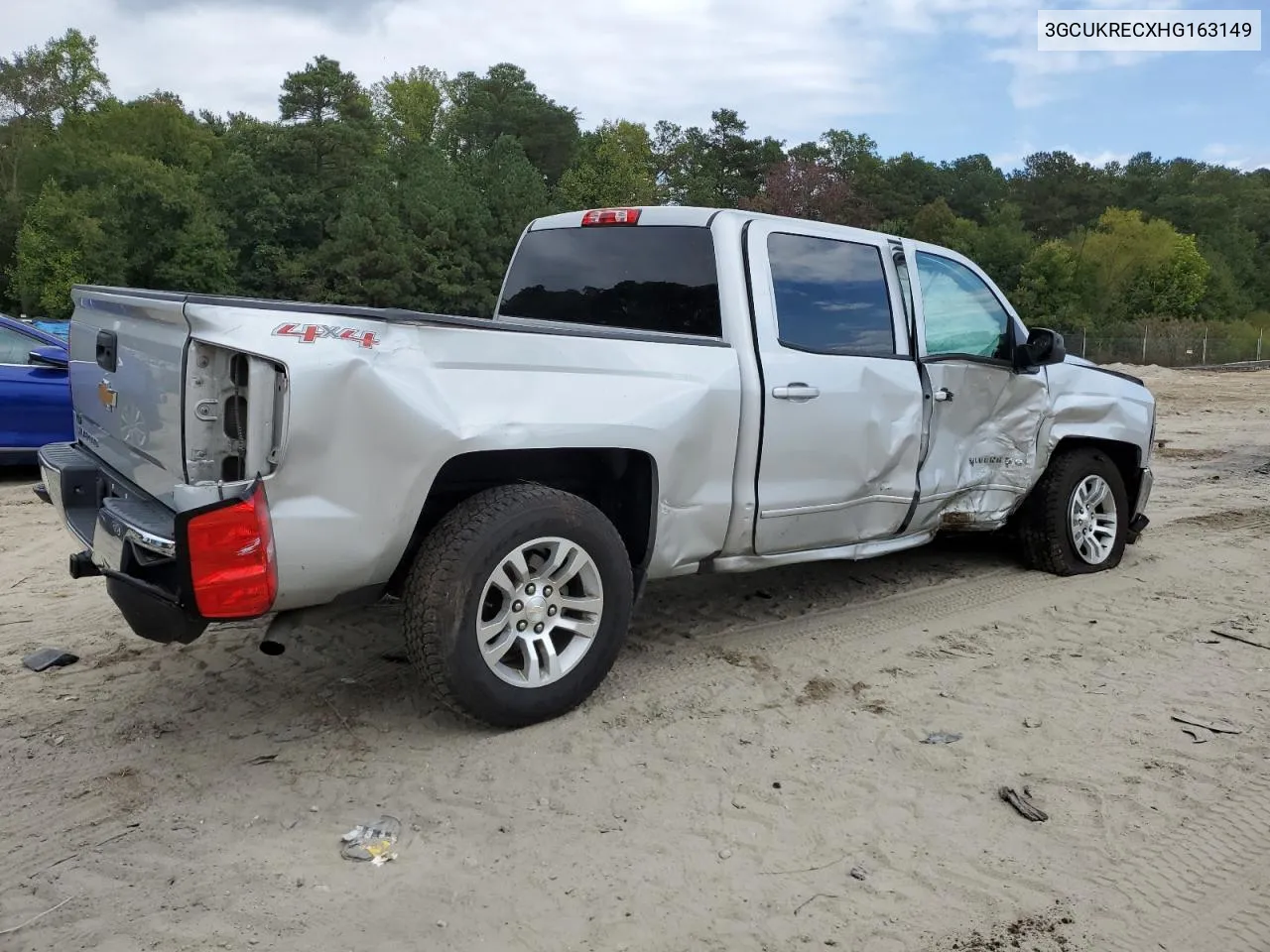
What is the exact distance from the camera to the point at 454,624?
11.5 feet

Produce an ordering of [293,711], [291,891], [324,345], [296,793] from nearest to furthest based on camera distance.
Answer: [291,891], [324,345], [296,793], [293,711]

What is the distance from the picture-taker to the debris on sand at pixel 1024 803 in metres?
3.29

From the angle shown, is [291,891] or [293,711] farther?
[293,711]

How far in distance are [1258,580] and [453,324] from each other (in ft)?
16.9

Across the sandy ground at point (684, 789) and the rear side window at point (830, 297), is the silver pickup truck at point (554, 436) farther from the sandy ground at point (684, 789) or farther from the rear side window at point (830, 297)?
the sandy ground at point (684, 789)

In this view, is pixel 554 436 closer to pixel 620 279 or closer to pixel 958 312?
pixel 620 279

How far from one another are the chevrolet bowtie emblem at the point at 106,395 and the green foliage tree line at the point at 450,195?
39.4 metres

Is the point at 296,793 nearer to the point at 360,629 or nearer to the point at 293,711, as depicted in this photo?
the point at 293,711

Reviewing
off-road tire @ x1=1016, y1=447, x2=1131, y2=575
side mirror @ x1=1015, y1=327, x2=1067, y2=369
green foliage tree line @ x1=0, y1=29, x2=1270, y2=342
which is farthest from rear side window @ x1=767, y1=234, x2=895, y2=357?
green foliage tree line @ x1=0, y1=29, x2=1270, y2=342

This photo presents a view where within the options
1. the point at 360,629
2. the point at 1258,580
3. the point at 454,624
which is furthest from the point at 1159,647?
the point at 360,629

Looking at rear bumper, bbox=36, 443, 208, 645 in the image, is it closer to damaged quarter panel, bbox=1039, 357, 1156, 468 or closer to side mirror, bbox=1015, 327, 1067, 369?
side mirror, bbox=1015, 327, 1067, 369

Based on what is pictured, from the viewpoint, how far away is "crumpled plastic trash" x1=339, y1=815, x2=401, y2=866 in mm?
3035

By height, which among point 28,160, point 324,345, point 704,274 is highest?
point 28,160

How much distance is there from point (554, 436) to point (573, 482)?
57cm
